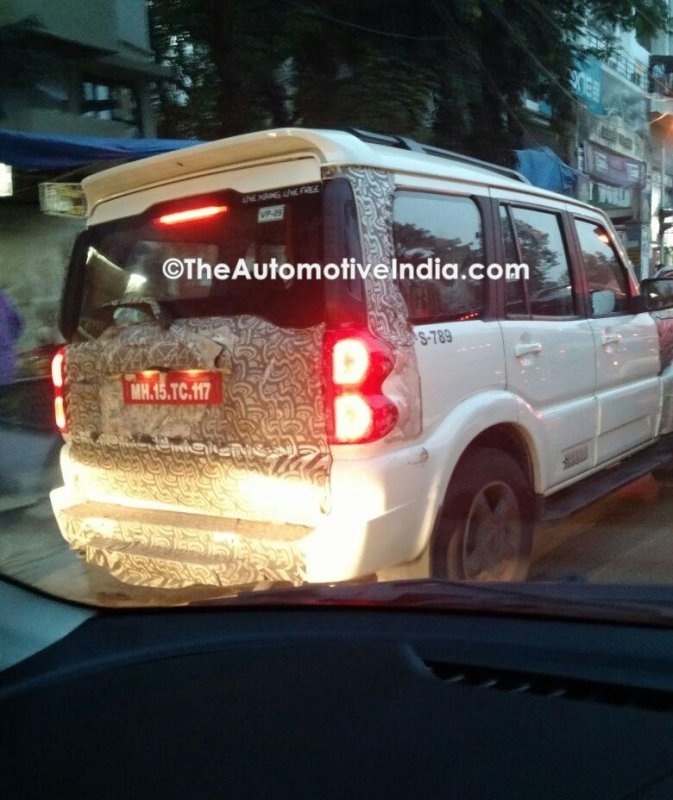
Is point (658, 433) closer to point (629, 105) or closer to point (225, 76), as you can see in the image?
point (225, 76)

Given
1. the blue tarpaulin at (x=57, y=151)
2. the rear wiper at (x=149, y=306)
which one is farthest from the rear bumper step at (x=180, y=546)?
the blue tarpaulin at (x=57, y=151)

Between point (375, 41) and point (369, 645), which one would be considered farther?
point (375, 41)

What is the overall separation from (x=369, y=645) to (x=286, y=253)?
169 cm

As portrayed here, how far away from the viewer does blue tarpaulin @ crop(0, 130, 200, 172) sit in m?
6.58

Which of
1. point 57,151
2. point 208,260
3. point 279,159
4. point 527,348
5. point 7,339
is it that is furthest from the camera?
point 7,339

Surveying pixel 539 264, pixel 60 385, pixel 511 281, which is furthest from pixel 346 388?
pixel 539 264

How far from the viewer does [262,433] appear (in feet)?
11.4

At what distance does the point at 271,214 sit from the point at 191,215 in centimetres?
46

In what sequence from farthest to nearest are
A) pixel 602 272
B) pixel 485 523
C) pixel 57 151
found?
pixel 57 151, pixel 602 272, pixel 485 523

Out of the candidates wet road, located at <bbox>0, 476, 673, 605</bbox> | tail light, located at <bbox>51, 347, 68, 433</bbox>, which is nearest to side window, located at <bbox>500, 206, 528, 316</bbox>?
wet road, located at <bbox>0, 476, 673, 605</bbox>

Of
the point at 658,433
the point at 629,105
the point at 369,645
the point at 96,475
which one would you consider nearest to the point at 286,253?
the point at 96,475

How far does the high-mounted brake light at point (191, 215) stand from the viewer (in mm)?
3791

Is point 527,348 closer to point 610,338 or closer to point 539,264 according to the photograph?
point 539,264

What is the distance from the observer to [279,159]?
11.6 ft
